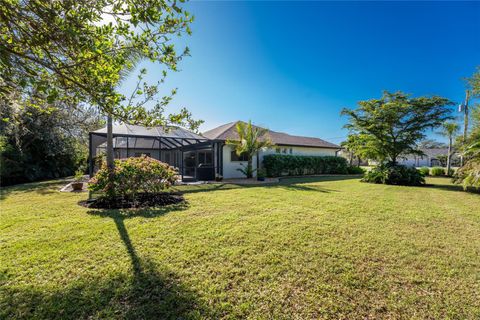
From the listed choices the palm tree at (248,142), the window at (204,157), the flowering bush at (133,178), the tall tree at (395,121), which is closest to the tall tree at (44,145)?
the flowering bush at (133,178)

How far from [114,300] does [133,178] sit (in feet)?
16.8

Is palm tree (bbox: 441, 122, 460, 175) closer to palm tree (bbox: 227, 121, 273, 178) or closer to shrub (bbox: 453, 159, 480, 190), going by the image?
shrub (bbox: 453, 159, 480, 190)

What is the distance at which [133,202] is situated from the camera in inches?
288

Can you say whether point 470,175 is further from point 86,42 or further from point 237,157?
point 86,42

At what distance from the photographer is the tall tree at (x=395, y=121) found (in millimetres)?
13844

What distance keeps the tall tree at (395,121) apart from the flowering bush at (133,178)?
1412cm

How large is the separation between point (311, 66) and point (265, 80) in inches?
130

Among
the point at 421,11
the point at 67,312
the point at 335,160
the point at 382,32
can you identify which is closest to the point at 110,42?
the point at 67,312

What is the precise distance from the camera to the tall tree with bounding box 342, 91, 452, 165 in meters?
13.8

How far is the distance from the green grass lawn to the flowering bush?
124 centimetres

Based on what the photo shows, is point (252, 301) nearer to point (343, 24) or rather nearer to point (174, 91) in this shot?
point (174, 91)

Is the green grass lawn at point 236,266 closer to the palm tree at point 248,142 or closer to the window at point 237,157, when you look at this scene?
the palm tree at point 248,142

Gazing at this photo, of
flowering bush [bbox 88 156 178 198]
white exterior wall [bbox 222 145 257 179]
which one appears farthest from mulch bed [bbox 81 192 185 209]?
white exterior wall [bbox 222 145 257 179]

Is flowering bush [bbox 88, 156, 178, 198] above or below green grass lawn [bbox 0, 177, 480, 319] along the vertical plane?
above
